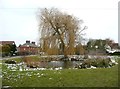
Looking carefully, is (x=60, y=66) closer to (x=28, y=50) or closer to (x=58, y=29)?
(x=58, y=29)

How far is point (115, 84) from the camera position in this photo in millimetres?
7578

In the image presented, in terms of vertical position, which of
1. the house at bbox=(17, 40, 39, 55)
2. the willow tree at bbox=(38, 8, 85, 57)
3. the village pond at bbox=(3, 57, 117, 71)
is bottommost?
the village pond at bbox=(3, 57, 117, 71)

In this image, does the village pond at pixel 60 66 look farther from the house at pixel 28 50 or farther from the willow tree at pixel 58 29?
the house at pixel 28 50

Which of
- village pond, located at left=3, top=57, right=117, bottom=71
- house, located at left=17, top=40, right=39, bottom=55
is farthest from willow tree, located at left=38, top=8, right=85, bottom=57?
house, located at left=17, top=40, right=39, bottom=55

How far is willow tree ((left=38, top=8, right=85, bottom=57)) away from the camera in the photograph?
26484mm

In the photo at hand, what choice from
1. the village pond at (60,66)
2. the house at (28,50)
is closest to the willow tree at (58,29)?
the village pond at (60,66)

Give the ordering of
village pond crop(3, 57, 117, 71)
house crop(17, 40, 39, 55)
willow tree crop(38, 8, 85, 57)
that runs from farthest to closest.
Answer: house crop(17, 40, 39, 55) → willow tree crop(38, 8, 85, 57) → village pond crop(3, 57, 117, 71)

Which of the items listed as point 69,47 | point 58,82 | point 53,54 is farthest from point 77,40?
point 58,82

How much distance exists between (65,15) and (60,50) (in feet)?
12.5

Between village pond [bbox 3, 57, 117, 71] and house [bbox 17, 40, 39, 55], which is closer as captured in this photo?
village pond [bbox 3, 57, 117, 71]

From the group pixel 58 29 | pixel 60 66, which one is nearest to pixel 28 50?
pixel 58 29

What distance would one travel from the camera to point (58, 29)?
27969 millimetres

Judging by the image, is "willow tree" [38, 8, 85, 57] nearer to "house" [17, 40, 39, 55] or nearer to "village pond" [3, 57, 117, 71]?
"village pond" [3, 57, 117, 71]

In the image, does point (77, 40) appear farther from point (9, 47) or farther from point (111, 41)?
point (111, 41)
